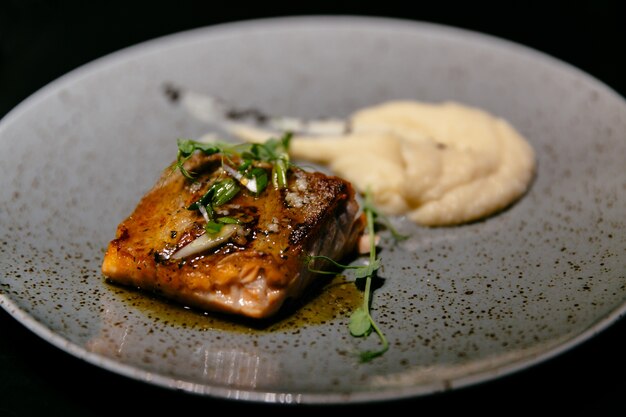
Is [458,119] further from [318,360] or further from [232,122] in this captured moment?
[318,360]

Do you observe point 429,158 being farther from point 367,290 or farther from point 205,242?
point 205,242

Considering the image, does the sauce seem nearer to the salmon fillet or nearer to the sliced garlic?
the salmon fillet

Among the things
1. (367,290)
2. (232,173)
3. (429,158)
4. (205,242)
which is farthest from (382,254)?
(205,242)

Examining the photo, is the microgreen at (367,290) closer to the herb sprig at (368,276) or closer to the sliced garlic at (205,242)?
the herb sprig at (368,276)

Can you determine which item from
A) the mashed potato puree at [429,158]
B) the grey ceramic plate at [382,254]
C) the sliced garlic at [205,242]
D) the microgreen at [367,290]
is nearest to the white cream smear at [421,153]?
the mashed potato puree at [429,158]

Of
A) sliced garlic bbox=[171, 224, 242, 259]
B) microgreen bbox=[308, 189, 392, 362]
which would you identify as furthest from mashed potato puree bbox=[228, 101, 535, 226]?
sliced garlic bbox=[171, 224, 242, 259]

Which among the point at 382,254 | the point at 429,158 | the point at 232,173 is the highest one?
the point at 232,173

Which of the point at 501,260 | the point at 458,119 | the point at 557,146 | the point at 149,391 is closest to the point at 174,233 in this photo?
the point at 149,391
